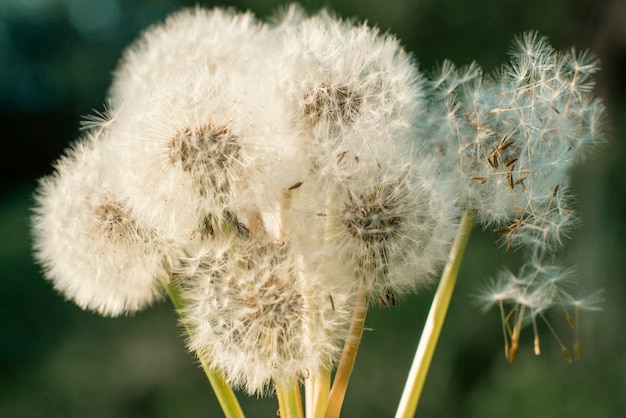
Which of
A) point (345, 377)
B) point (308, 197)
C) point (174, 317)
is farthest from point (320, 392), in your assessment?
point (174, 317)

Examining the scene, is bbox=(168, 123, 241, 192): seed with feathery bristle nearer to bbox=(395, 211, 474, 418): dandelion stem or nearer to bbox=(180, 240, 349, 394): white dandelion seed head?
bbox=(180, 240, 349, 394): white dandelion seed head

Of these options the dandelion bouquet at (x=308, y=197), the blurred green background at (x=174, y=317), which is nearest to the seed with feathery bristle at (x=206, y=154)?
the dandelion bouquet at (x=308, y=197)

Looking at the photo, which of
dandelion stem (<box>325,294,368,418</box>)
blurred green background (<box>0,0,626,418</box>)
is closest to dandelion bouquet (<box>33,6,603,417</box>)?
dandelion stem (<box>325,294,368,418</box>)

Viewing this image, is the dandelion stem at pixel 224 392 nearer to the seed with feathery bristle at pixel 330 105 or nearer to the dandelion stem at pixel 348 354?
the dandelion stem at pixel 348 354

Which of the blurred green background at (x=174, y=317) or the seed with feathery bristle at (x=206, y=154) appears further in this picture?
the blurred green background at (x=174, y=317)

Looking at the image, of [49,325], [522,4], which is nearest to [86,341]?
[49,325]

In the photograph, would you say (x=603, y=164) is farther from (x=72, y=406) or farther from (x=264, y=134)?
(x=264, y=134)

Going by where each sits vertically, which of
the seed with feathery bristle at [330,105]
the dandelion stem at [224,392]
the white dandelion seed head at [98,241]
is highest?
the seed with feathery bristle at [330,105]
